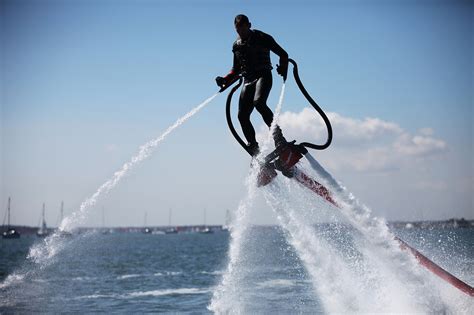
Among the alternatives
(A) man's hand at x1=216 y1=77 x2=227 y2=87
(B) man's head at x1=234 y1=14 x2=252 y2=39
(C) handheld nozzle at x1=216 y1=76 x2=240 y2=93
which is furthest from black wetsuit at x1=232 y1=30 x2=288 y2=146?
(A) man's hand at x1=216 y1=77 x2=227 y2=87

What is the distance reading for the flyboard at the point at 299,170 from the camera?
9188mm

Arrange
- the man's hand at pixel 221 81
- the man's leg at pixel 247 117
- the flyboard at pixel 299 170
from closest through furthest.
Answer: the flyboard at pixel 299 170 → the man's leg at pixel 247 117 → the man's hand at pixel 221 81

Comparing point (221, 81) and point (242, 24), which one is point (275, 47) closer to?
point (242, 24)

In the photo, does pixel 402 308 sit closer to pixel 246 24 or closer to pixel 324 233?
pixel 324 233

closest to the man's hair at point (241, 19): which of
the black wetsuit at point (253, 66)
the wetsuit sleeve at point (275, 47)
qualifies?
the black wetsuit at point (253, 66)

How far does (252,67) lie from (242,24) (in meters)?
0.81

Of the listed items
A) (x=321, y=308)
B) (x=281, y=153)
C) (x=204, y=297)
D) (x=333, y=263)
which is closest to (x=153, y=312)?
(x=204, y=297)

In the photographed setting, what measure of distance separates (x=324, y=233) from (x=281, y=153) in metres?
3.40

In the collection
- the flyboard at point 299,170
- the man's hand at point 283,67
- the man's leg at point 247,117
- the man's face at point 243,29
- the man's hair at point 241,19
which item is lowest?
the flyboard at point 299,170

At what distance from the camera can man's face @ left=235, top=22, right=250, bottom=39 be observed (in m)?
9.28

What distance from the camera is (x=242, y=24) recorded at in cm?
927

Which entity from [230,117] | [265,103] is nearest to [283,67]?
[265,103]

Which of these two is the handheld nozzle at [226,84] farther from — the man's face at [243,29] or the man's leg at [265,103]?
the man's face at [243,29]

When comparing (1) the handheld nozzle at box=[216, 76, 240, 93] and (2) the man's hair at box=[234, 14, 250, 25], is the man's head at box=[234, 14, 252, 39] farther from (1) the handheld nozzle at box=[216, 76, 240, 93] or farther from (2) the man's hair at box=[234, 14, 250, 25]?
(1) the handheld nozzle at box=[216, 76, 240, 93]
